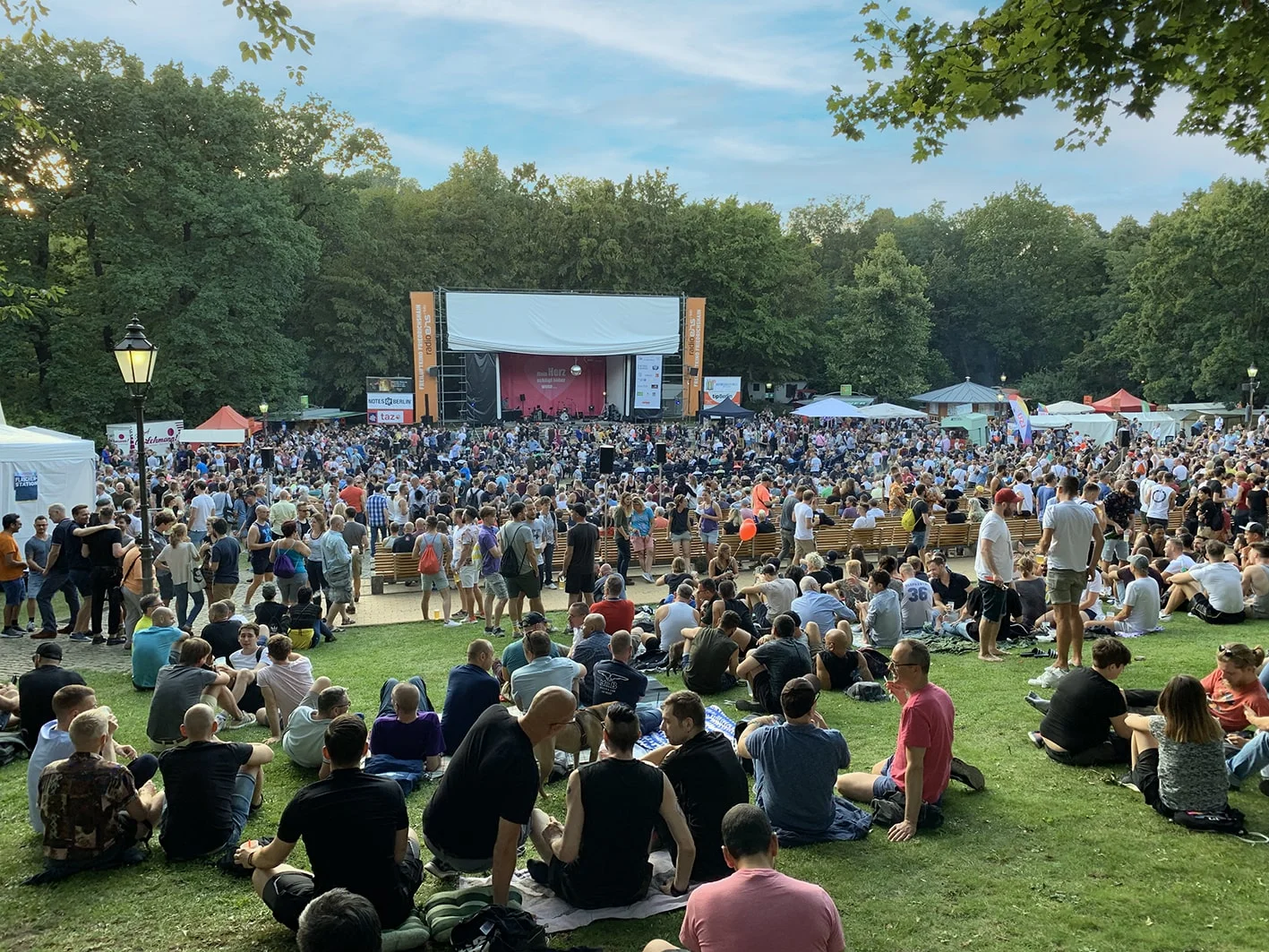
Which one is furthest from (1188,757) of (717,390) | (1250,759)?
(717,390)

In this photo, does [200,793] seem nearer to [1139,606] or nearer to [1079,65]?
[1079,65]

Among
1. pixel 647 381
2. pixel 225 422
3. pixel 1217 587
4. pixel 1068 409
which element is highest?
pixel 647 381

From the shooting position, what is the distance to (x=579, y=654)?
7.15 metres

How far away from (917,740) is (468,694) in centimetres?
262

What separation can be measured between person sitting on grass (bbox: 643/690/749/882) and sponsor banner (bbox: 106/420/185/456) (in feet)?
83.7

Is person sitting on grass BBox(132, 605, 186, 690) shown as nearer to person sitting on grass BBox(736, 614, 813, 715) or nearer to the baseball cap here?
person sitting on grass BBox(736, 614, 813, 715)

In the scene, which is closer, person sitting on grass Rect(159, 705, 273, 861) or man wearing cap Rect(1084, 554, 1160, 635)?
person sitting on grass Rect(159, 705, 273, 861)

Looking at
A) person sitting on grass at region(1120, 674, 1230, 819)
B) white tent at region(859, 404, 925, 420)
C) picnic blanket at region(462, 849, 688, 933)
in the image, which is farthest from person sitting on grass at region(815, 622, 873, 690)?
white tent at region(859, 404, 925, 420)

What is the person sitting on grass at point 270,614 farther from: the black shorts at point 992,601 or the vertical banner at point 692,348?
the vertical banner at point 692,348

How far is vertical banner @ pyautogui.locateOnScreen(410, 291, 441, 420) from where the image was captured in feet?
124

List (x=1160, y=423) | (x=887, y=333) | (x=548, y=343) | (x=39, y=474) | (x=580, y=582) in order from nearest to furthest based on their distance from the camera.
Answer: (x=580, y=582) → (x=39, y=474) → (x=1160, y=423) → (x=548, y=343) → (x=887, y=333)

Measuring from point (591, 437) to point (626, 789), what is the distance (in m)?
29.8

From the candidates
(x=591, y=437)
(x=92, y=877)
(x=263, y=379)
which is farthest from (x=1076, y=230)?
(x=92, y=877)

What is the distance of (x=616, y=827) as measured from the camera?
3.93m
